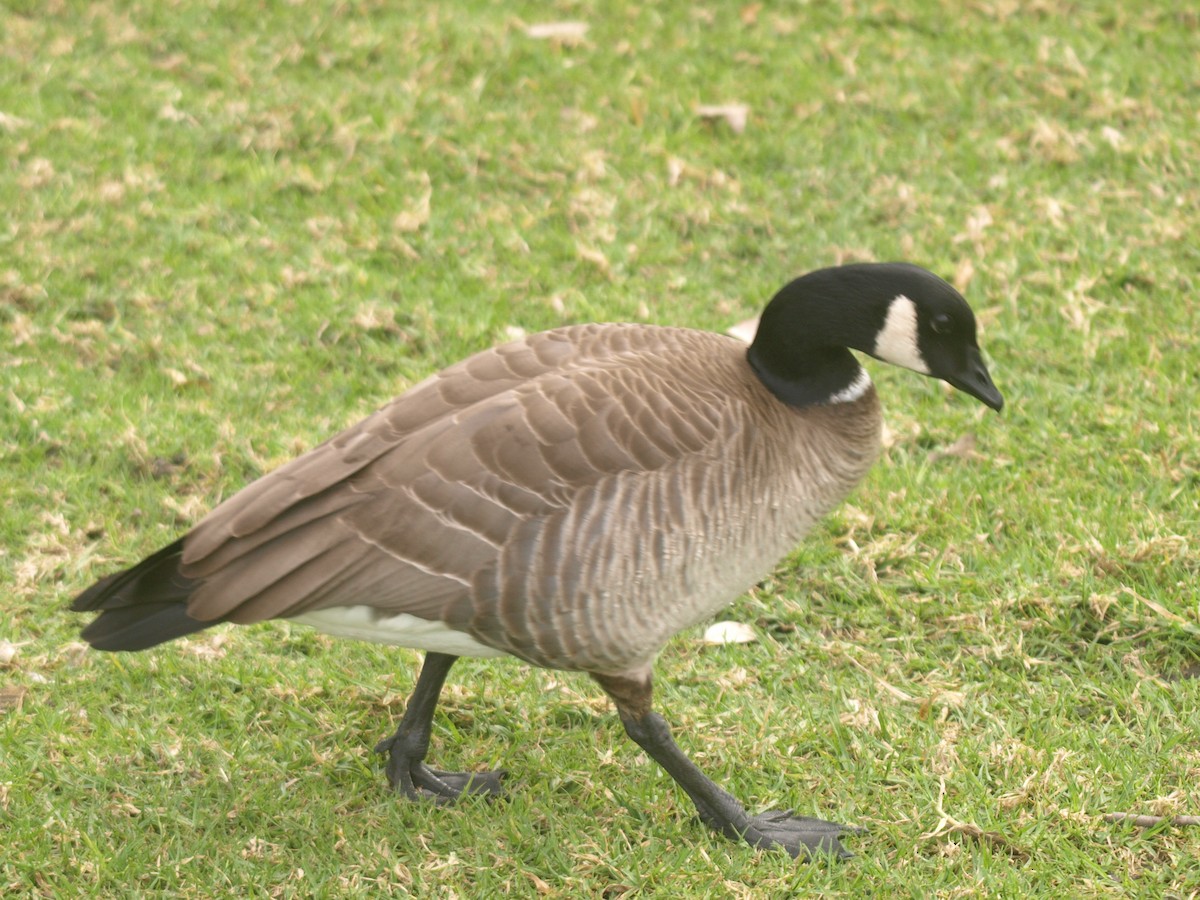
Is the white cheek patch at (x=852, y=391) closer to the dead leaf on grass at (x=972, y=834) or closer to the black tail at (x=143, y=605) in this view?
the dead leaf on grass at (x=972, y=834)

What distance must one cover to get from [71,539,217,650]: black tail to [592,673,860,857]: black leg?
1035 mm

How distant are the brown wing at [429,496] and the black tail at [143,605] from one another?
0.17ft

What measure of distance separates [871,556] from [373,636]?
1.77 metres

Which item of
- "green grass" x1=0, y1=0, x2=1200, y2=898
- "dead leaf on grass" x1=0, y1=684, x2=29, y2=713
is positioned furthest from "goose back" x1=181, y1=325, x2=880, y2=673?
"dead leaf on grass" x1=0, y1=684, x2=29, y2=713

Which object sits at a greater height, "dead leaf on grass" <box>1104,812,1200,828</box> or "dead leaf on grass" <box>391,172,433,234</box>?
"dead leaf on grass" <box>391,172,433,234</box>

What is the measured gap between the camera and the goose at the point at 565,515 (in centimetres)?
340

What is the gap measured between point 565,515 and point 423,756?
945mm

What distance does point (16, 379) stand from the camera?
5.37 meters

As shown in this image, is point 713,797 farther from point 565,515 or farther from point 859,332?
point 859,332

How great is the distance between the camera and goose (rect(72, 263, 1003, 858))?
3398mm

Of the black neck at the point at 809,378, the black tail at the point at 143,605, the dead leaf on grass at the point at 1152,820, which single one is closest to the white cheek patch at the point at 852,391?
the black neck at the point at 809,378

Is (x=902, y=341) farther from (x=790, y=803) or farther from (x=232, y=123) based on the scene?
(x=232, y=123)

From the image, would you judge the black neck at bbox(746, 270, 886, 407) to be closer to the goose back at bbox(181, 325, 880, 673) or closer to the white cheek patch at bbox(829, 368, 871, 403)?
the white cheek patch at bbox(829, 368, 871, 403)

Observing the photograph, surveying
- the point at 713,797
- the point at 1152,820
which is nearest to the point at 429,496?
the point at 713,797
